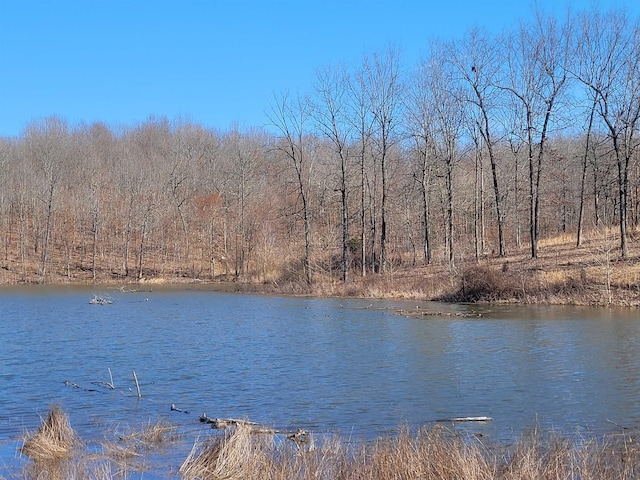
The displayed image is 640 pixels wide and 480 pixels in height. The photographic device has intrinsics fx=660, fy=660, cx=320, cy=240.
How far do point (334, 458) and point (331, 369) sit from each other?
8.30 meters

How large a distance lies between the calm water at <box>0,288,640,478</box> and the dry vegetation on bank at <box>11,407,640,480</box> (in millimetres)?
674

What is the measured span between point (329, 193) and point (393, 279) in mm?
21429

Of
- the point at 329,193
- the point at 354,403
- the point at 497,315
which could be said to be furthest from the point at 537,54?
the point at 354,403

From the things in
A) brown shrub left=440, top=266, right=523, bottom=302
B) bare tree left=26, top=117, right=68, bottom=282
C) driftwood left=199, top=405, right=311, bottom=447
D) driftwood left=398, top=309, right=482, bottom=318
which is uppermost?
bare tree left=26, top=117, right=68, bottom=282

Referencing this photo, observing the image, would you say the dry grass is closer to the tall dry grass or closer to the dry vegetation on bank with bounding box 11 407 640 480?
the dry vegetation on bank with bounding box 11 407 640 480

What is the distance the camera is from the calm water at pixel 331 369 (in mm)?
11594

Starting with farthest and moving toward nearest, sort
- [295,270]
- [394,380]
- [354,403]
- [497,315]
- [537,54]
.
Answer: [295,270] → [537,54] → [497,315] → [394,380] → [354,403]

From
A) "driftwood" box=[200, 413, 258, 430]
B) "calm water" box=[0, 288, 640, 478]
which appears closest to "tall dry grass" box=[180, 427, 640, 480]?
"driftwood" box=[200, 413, 258, 430]

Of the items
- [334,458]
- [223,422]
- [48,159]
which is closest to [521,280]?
[223,422]

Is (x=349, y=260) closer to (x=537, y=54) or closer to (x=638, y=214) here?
(x=537, y=54)

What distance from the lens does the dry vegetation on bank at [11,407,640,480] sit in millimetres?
7199

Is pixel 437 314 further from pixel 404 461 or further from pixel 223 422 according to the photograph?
pixel 404 461

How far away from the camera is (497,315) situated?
2686 centimetres

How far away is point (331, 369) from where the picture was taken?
16250 millimetres
